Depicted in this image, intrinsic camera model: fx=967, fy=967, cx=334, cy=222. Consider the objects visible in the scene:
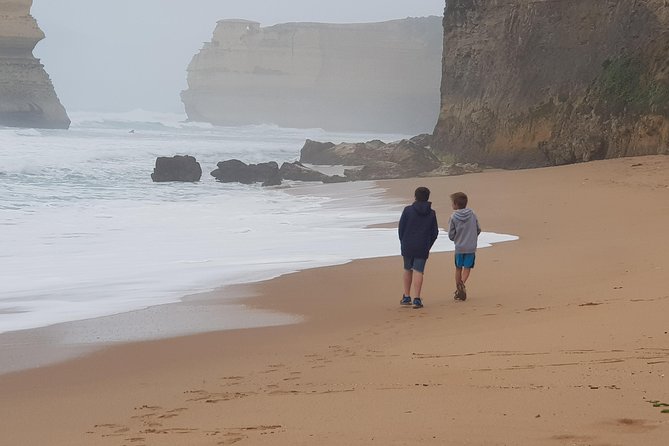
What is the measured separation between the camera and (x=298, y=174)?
1266 inches

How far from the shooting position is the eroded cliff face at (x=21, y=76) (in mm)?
70438

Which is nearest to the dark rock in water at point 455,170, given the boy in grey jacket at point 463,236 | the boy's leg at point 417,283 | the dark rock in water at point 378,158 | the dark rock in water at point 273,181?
the dark rock in water at point 378,158

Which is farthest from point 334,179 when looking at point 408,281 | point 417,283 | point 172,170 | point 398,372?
point 398,372

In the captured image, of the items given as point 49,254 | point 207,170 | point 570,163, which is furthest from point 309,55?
point 49,254

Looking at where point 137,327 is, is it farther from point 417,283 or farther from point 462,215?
→ point 462,215

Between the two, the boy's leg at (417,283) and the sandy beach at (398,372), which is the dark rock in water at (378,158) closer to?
the sandy beach at (398,372)

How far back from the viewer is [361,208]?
19.8m

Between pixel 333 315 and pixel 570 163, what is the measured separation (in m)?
17.6

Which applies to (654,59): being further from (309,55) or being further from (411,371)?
(309,55)

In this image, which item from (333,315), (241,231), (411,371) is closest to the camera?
(411,371)

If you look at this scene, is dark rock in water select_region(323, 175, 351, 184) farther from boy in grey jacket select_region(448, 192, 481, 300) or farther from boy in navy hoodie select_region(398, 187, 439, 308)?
boy in navy hoodie select_region(398, 187, 439, 308)

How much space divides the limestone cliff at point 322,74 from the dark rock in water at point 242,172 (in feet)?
367

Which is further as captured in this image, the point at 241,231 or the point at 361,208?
the point at 361,208

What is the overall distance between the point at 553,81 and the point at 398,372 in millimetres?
22891
